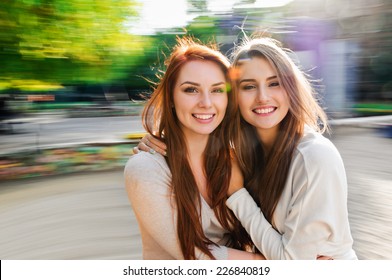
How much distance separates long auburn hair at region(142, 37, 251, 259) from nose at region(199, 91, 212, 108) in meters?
0.07

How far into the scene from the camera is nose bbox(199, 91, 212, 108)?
1042 millimetres

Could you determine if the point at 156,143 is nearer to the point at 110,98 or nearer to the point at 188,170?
the point at 188,170

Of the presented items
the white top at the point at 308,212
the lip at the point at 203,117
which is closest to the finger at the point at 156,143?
the lip at the point at 203,117

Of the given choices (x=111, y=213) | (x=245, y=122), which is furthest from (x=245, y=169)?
(x=111, y=213)

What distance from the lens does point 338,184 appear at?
3.16 feet

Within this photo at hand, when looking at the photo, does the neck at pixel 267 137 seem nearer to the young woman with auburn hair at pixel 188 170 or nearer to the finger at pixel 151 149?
the young woman with auburn hair at pixel 188 170

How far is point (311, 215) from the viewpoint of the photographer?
3.16 feet

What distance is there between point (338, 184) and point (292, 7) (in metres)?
1.88

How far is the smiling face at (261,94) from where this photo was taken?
1.05 metres

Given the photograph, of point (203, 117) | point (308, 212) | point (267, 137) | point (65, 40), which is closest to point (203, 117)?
point (203, 117)

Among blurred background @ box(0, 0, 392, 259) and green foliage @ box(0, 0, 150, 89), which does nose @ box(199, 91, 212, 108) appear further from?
green foliage @ box(0, 0, 150, 89)

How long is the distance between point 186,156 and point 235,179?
0.50ft

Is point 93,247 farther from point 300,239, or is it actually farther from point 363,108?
point 363,108

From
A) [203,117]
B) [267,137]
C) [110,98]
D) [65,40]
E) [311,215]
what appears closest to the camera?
[311,215]
